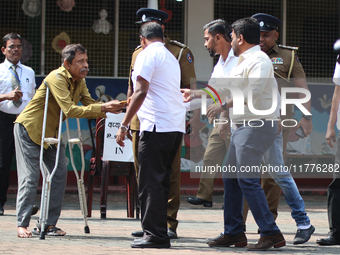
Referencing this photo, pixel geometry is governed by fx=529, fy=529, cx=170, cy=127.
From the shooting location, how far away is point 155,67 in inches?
187

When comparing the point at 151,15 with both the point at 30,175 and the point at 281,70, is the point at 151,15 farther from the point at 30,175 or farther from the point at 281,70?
the point at 30,175

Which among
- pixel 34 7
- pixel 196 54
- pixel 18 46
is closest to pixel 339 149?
pixel 18 46

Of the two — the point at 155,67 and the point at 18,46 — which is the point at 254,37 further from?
the point at 18,46

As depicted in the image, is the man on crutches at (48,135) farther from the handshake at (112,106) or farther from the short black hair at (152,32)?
the short black hair at (152,32)

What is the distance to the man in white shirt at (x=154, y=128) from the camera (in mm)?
4680

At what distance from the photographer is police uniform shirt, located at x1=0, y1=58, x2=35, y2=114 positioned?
7645mm

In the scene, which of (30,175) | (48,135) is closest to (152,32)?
(48,135)

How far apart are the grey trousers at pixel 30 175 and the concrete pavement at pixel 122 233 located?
0.28 meters

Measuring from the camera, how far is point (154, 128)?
4.74 m

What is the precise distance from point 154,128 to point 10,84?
3.85 meters

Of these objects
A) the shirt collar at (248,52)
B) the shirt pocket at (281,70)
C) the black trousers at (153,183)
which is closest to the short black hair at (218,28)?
the shirt pocket at (281,70)

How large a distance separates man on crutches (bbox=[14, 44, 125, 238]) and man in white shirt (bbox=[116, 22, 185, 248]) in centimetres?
55

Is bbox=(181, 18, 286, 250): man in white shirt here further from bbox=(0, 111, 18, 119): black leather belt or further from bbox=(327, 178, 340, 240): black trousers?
bbox=(0, 111, 18, 119): black leather belt

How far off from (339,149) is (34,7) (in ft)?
25.0
